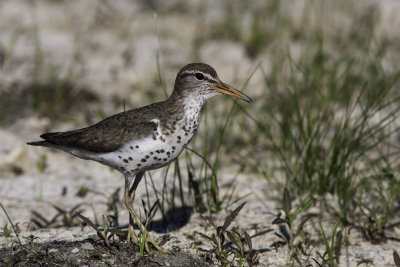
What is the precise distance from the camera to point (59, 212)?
16.1ft

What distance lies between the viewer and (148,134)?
4062 millimetres

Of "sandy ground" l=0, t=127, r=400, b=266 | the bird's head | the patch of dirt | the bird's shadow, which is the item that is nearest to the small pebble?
the patch of dirt

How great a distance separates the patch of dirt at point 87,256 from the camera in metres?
3.78

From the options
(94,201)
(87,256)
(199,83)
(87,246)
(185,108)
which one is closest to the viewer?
(87,256)

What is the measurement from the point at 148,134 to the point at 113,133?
34 centimetres

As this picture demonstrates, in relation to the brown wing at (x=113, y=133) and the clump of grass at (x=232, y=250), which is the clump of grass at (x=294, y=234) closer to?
the clump of grass at (x=232, y=250)

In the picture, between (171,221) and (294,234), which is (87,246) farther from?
(294,234)

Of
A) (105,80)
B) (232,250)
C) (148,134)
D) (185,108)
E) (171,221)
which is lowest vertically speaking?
(232,250)

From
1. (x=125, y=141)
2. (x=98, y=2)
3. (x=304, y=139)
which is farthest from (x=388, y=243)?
(x=98, y=2)

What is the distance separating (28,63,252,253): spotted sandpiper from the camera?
159 inches

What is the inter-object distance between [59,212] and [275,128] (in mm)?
2924

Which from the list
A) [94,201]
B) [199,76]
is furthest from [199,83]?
[94,201]

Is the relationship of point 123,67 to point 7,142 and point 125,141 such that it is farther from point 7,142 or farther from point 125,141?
point 125,141

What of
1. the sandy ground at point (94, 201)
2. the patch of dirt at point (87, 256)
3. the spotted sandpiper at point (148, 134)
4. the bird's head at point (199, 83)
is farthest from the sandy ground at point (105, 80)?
A: the bird's head at point (199, 83)
